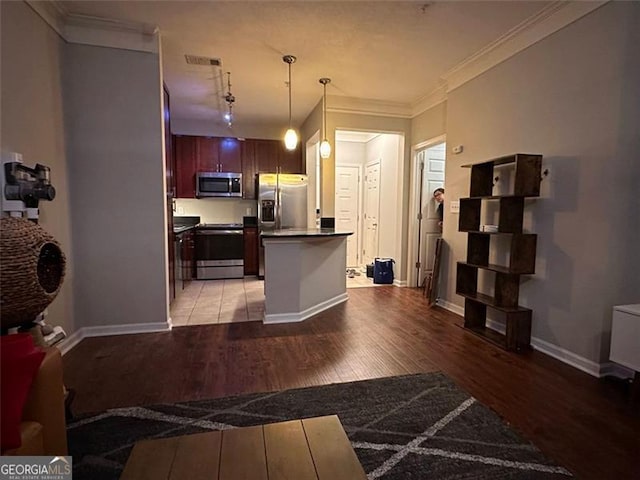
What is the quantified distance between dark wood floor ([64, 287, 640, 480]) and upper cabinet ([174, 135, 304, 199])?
3489 millimetres

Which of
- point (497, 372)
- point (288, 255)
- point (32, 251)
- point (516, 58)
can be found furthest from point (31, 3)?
point (497, 372)

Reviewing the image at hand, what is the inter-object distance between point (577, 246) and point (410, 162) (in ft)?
9.54

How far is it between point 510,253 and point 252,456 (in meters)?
2.63

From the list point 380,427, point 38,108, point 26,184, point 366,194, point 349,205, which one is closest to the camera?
point 380,427

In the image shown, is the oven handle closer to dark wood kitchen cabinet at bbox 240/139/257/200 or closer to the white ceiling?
dark wood kitchen cabinet at bbox 240/139/257/200

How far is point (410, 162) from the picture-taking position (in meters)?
5.11

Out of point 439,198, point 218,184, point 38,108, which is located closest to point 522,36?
point 439,198

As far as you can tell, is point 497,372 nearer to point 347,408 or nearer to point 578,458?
point 578,458

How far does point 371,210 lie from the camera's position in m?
6.73

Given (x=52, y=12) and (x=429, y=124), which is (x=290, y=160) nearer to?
(x=429, y=124)

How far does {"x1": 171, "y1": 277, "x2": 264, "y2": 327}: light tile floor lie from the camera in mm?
3652

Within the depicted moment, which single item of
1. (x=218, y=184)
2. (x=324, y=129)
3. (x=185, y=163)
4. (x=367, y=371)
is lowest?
(x=367, y=371)

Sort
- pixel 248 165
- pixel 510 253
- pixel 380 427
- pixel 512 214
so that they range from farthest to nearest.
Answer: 1. pixel 248 165
2. pixel 512 214
3. pixel 510 253
4. pixel 380 427

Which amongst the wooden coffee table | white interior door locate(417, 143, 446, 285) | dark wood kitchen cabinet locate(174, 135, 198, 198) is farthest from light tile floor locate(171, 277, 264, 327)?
white interior door locate(417, 143, 446, 285)
